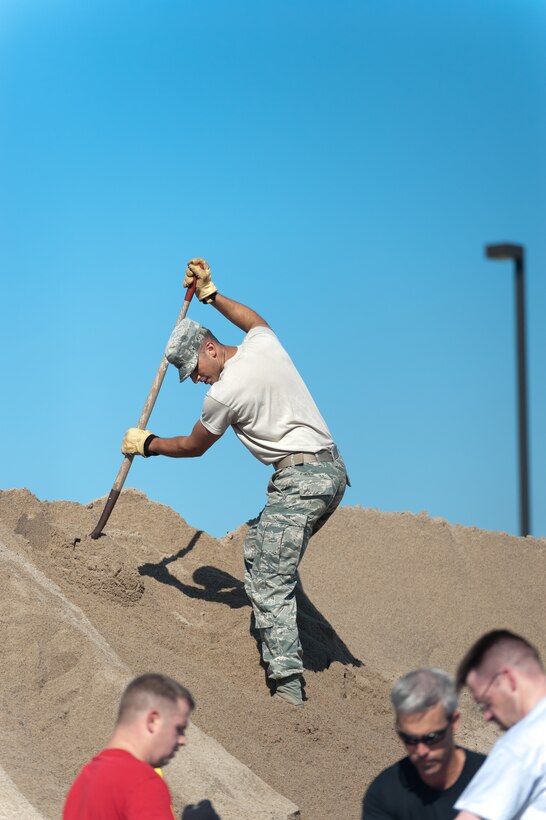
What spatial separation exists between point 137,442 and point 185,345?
829 millimetres

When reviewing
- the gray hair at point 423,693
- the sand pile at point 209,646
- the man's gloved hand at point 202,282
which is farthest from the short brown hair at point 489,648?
the man's gloved hand at point 202,282

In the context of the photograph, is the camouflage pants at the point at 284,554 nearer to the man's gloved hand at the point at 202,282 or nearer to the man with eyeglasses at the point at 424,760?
the man's gloved hand at the point at 202,282

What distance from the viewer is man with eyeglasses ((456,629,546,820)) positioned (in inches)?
103

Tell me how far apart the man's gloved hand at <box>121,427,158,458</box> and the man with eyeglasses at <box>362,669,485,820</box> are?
3.81 meters

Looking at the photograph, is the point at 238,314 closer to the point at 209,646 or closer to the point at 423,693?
the point at 209,646

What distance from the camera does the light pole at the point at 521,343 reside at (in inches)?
341

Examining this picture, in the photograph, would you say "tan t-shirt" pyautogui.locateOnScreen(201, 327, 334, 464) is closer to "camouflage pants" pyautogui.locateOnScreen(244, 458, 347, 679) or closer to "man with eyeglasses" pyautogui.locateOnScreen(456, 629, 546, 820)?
"camouflage pants" pyautogui.locateOnScreen(244, 458, 347, 679)

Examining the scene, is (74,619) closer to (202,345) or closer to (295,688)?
(295,688)

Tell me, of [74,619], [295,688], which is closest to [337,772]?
[295,688]

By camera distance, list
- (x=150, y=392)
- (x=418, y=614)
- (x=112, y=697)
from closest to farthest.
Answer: (x=112, y=697) < (x=150, y=392) < (x=418, y=614)

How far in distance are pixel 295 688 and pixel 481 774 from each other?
3.74 m

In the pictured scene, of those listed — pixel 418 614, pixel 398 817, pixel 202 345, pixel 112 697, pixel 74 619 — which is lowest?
pixel 398 817

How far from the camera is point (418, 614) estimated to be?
10305 millimetres

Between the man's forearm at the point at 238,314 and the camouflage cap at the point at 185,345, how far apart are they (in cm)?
58
